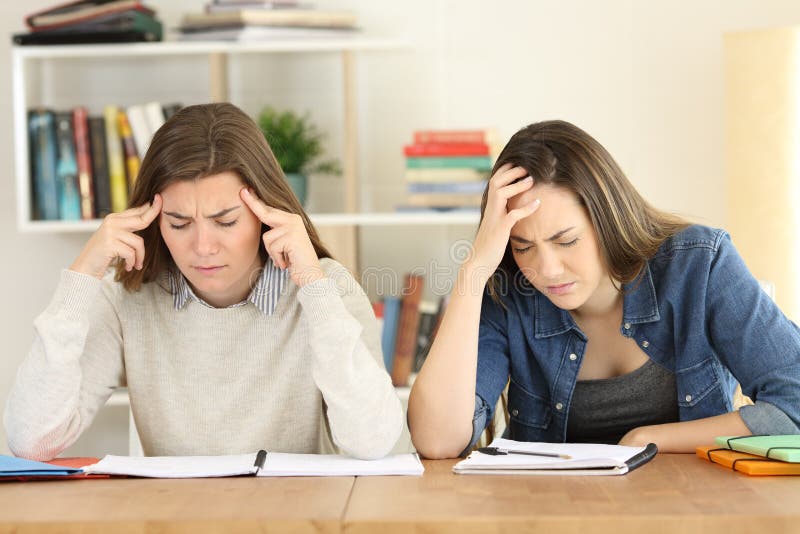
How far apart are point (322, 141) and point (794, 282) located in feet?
4.83

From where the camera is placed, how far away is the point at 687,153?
9.51 feet

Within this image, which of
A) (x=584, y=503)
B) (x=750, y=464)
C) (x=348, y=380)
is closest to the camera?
(x=584, y=503)

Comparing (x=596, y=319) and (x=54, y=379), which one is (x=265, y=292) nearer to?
(x=54, y=379)

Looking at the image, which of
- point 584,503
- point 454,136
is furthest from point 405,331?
point 584,503

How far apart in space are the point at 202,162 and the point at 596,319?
0.78 meters

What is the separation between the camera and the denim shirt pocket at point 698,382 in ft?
5.26

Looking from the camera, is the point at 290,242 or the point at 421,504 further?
the point at 290,242

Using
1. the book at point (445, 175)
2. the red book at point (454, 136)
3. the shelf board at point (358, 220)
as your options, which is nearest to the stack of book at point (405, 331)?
the shelf board at point (358, 220)

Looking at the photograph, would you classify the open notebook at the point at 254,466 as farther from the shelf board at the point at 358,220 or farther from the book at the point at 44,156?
the book at the point at 44,156

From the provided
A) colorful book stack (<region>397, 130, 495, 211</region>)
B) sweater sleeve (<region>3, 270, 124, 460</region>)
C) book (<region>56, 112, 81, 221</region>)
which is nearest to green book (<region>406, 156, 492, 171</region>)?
colorful book stack (<region>397, 130, 495, 211</region>)

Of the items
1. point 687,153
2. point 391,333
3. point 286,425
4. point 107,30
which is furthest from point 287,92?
point 286,425

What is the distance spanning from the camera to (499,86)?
9.62 feet

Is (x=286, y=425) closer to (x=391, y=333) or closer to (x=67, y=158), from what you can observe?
(x=391, y=333)

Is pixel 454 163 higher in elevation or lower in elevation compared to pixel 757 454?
higher
